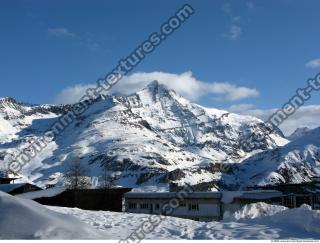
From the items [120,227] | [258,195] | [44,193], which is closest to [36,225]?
[120,227]

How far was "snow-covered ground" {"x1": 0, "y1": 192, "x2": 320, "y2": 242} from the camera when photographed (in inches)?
370

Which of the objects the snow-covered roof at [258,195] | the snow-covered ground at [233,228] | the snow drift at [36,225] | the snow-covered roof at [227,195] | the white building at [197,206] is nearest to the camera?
the snow drift at [36,225]

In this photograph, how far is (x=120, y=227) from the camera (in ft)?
44.9

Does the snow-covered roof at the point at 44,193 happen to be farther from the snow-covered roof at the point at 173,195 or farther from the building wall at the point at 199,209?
the snow-covered roof at the point at 173,195

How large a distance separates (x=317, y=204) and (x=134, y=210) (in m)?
21.4

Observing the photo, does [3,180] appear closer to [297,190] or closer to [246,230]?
[297,190]

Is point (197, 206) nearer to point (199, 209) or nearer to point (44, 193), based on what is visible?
point (199, 209)

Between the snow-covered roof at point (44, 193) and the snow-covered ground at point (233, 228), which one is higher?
the snow-covered roof at point (44, 193)

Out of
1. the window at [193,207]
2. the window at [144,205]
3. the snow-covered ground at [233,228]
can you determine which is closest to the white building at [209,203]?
the window at [193,207]

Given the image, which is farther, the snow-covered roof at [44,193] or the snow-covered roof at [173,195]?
the snow-covered roof at [173,195]

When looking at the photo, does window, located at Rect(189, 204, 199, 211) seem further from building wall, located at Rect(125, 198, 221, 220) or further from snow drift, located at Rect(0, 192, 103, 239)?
snow drift, located at Rect(0, 192, 103, 239)

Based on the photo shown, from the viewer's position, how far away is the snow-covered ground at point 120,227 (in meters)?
9.40

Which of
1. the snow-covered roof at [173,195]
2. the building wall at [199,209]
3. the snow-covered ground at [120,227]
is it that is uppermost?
the snow-covered roof at [173,195]

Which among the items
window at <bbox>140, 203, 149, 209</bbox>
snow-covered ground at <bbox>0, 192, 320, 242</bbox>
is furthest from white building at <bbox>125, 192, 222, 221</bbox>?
snow-covered ground at <bbox>0, 192, 320, 242</bbox>
